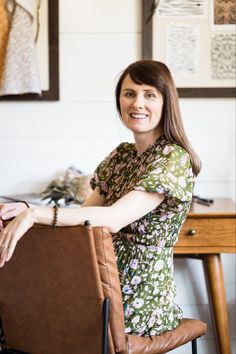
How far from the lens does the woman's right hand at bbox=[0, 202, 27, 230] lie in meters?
1.44

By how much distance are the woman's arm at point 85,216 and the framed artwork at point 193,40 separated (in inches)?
49.3

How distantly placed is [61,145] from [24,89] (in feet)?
1.04

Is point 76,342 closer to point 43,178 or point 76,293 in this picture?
point 76,293

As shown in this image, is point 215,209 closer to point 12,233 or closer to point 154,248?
point 154,248

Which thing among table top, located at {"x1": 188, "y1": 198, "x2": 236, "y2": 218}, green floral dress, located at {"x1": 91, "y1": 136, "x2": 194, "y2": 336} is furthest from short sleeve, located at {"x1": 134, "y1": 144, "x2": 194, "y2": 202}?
table top, located at {"x1": 188, "y1": 198, "x2": 236, "y2": 218}

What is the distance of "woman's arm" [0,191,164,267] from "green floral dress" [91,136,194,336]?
0.06 meters

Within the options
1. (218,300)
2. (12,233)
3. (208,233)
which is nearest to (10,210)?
(12,233)


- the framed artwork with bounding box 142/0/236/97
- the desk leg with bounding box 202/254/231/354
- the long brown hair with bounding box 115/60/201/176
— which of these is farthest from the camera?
the framed artwork with bounding box 142/0/236/97

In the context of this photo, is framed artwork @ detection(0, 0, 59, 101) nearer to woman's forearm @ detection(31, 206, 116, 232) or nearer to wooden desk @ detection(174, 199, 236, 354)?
wooden desk @ detection(174, 199, 236, 354)

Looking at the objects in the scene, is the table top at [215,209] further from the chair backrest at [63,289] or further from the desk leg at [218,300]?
the chair backrest at [63,289]

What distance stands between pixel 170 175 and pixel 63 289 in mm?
417

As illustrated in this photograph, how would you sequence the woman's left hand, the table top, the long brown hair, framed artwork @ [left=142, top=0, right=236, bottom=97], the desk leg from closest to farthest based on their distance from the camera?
1. the woman's left hand
2. the long brown hair
3. the table top
4. the desk leg
5. framed artwork @ [left=142, top=0, right=236, bottom=97]

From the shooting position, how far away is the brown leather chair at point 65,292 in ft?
4.52

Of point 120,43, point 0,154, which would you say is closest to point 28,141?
point 0,154
